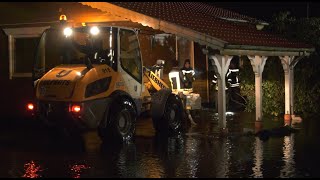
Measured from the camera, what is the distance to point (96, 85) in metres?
12.7

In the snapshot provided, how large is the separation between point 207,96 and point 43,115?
9860 mm

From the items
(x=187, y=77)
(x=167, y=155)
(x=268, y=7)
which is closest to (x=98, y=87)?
(x=167, y=155)

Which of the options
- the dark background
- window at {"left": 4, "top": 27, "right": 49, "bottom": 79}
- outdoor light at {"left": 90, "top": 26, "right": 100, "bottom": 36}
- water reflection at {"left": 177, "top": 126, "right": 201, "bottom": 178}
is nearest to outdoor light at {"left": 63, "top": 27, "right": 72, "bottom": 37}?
outdoor light at {"left": 90, "top": 26, "right": 100, "bottom": 36}

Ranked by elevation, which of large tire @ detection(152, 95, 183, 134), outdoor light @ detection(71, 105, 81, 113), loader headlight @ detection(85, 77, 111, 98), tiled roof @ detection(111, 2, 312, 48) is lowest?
large tire @ detection(152, 95, 183, 134)

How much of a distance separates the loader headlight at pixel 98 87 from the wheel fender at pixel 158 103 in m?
1.85

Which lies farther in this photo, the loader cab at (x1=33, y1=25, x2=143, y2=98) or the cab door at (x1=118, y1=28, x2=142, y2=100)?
the cab door at (x1=118, y1=28, x2=142, y2=100)

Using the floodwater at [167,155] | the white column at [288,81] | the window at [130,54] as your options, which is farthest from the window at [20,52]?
the white column at [288,81]

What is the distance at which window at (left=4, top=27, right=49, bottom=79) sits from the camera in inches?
731

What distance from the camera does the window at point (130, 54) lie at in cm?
1348

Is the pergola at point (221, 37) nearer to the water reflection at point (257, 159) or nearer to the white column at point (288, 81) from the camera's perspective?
the white column at point (288, 81)

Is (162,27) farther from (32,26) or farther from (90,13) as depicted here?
(32,26)

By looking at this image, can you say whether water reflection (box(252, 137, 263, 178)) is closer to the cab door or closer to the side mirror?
the cab door

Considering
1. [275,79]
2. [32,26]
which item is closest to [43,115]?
[32,26]

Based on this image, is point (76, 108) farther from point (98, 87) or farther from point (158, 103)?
point (158, 103)
